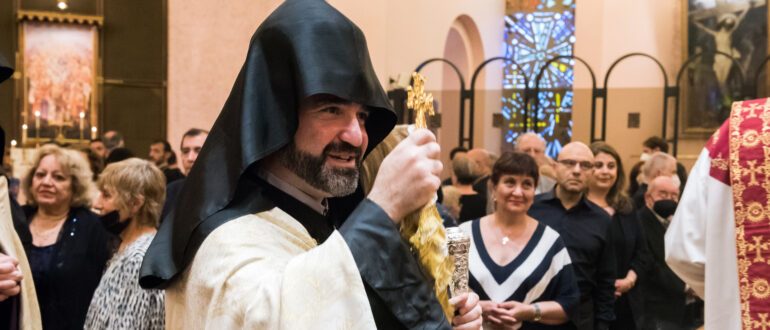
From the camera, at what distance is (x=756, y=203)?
4.29 m

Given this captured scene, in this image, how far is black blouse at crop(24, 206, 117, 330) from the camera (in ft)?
18.6

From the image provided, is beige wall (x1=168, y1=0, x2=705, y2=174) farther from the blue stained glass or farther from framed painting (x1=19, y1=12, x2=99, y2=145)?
framed painting (x1=19, y1=12, x2=99, y2=145)

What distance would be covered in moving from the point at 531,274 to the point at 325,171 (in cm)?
323

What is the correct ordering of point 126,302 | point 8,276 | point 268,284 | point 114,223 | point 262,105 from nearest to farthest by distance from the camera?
point 268,284
point 262,105
point 8,276
point 126,302
point 114,223

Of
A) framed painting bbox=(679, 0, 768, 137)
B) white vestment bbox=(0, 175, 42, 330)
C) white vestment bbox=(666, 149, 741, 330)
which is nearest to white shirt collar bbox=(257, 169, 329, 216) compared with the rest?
white vestment bbox=(0, 175, 42, 330)

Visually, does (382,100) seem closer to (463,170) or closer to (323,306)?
(323,306)

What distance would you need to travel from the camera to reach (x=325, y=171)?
239 cm

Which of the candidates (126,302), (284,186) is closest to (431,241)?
(284,186)

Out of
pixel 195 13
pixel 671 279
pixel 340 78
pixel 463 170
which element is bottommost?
pixel 671 279

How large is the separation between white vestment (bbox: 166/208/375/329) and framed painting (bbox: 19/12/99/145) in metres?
12.2

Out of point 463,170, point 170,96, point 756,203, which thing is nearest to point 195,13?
point 170,96

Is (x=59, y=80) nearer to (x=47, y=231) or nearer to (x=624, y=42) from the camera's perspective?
(x=47, y=231)

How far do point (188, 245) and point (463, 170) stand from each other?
611cm

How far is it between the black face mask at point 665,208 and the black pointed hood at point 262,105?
17.1 ft
